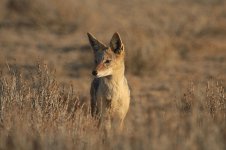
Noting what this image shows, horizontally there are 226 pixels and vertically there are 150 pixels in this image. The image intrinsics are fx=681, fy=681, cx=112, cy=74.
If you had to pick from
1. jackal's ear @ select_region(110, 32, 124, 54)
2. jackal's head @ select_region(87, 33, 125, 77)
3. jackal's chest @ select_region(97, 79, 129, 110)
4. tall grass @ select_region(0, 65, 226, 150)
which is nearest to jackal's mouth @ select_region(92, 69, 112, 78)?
jackal's head @ select_region(87, 33, 125, 77)

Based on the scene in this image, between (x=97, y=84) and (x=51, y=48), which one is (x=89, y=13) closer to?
(x=51, y=48)

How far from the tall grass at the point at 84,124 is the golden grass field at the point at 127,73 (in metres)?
0.01

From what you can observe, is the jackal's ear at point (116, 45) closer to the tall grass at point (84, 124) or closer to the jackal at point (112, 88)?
the jackal at point (112, 88)

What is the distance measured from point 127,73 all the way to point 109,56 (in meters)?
5.28

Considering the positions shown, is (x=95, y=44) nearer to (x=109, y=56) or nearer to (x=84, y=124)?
(x=109, y=56)

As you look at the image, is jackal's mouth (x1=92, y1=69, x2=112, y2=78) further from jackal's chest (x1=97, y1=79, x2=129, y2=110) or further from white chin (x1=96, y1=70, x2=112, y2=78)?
jackal's chest (x1=97, y1=79, x2=129, y2=110)

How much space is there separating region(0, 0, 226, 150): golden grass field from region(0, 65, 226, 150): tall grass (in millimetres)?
11

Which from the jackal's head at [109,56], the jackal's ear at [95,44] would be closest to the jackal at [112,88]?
the jackal's head at [109,56]

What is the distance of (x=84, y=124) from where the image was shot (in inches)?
Result: 263

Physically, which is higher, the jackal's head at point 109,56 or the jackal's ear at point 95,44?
the jackal's ear at point 95,44

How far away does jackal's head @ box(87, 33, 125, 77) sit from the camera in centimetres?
785

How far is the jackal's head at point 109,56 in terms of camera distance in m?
7.85

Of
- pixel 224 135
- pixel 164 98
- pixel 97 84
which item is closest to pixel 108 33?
pixel 164 98

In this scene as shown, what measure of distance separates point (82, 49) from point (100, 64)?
299 inches
